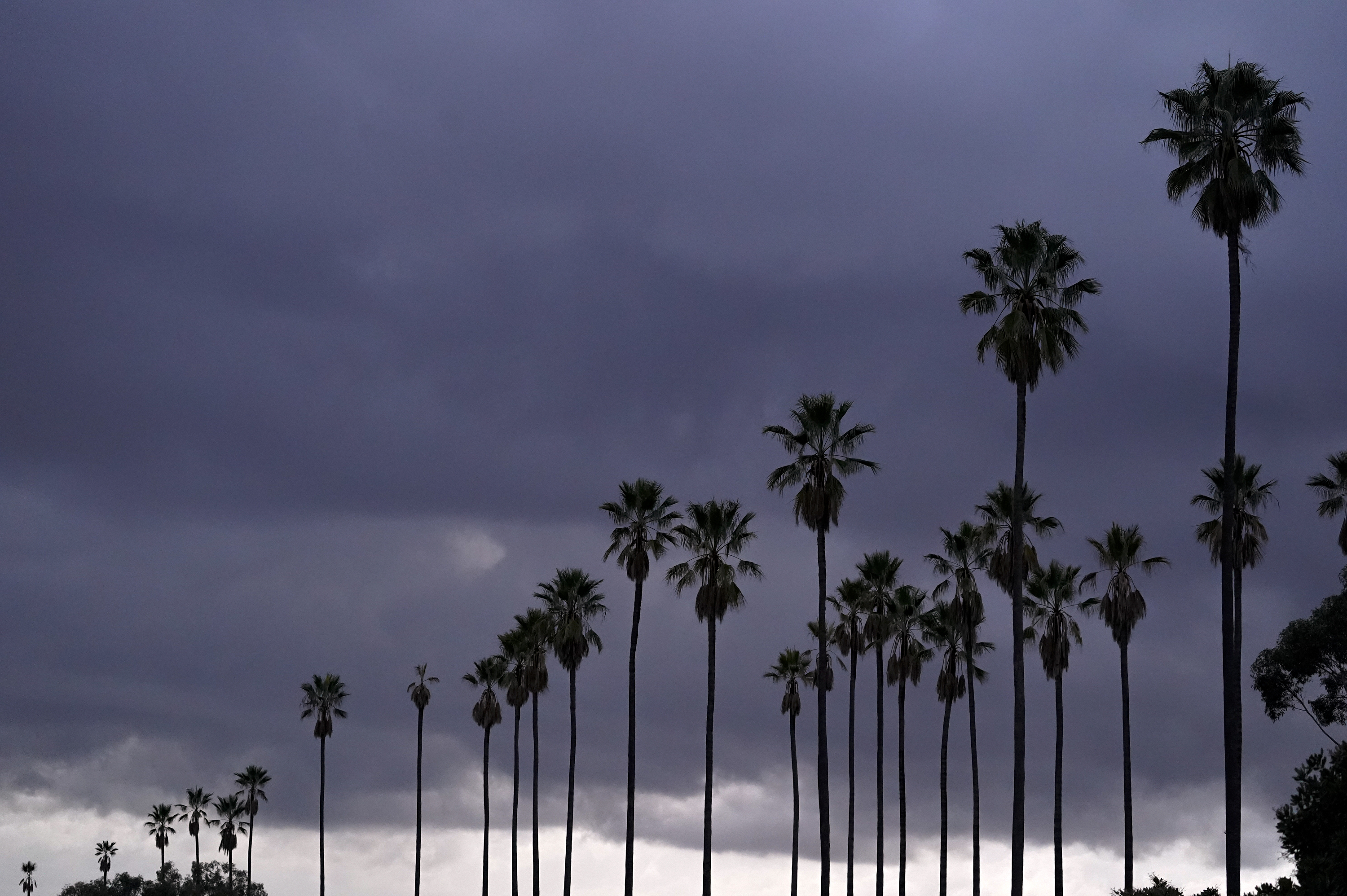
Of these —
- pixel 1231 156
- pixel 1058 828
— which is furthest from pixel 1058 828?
pixel 1231 156

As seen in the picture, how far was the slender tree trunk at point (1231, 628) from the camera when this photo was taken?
35.4 metres

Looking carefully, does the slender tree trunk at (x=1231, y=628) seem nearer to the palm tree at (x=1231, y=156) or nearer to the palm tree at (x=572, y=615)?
the palm tree at (x=1231, y=156)

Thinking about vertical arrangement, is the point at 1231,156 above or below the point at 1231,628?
above

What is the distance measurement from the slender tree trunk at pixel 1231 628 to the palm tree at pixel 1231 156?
41 millimetres

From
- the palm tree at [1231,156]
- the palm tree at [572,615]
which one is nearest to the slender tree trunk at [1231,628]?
the palm tree at [1231,156]

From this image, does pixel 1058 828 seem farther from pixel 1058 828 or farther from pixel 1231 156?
pixel 1231 156

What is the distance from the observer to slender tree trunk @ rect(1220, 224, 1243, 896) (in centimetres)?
3541

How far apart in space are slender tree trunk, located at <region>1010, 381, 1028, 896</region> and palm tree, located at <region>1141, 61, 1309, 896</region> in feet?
22.2

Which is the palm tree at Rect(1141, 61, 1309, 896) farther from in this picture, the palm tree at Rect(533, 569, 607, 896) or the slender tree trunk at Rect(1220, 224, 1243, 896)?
the palm tree at Rect(533, 569, 607, 896)

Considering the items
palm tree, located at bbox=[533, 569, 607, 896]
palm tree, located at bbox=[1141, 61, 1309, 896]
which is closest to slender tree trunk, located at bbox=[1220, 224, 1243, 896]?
palm tree, located at bbox=[1141, 61, 1309, 896]

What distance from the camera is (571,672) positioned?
7850cm

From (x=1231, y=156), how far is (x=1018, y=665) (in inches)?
662

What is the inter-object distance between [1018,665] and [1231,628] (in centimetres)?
806

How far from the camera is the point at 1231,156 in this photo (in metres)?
38.4
